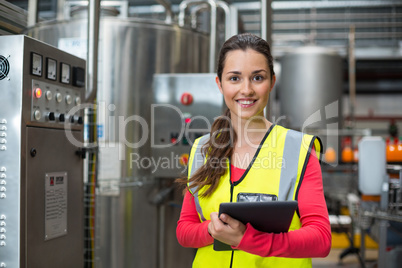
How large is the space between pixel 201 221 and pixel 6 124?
2.62 feet

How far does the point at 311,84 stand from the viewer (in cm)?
578

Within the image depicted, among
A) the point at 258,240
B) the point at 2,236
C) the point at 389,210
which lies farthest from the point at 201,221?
the point at 389,210

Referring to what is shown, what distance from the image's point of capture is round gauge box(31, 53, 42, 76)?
1.55m

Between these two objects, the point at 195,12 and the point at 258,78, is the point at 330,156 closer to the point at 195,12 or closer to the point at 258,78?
the point at 195,12

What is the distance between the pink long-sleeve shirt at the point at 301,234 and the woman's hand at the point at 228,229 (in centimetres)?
1

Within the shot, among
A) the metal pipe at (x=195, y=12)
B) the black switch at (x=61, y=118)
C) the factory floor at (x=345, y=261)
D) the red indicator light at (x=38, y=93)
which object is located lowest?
the factory floor at (x=345, y=261)

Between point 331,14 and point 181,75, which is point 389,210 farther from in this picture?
point 331,14

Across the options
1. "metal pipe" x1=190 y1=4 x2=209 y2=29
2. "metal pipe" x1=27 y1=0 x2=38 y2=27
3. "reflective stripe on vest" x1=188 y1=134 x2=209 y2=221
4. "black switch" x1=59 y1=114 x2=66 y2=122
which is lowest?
"reflective stripe on vest" x1=188 y1=134 x2=209 y2=221

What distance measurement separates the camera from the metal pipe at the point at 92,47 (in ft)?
6.85

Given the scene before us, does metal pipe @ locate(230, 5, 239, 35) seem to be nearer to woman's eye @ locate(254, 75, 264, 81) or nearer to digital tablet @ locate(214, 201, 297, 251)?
woman's eye @ locate(254, 75, 264, 81)

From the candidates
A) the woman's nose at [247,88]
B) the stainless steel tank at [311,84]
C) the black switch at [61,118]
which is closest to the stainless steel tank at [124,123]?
the black switch at [61,118]

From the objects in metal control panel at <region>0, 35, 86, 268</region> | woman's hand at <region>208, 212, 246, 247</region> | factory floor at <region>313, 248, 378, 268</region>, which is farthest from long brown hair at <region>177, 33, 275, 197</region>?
factory floor at <region>313, 248, 378, 268</region>

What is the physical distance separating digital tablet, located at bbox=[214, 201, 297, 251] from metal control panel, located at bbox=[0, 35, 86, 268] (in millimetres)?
887

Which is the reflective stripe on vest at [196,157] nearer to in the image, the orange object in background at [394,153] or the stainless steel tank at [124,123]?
the stainless steel tank at [124,123]
